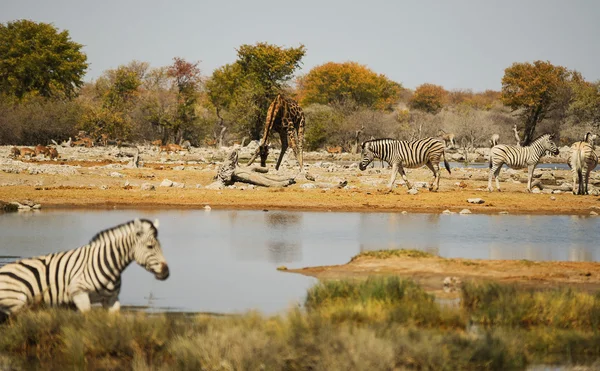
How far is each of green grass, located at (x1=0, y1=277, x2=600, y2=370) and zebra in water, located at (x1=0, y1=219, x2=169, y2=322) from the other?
21 cm

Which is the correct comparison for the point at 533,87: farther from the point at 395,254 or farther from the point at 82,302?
the point at 82,302

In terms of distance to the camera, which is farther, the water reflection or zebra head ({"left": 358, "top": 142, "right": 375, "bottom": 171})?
zebra head ({"left": 358, "top": 142, "right": 375, "bottom": 171})

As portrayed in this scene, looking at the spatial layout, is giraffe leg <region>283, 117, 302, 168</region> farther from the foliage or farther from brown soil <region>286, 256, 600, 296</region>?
the foliage

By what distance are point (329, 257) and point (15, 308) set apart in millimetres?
8096

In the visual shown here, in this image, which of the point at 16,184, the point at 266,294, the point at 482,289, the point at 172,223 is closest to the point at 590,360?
the point at 482,289

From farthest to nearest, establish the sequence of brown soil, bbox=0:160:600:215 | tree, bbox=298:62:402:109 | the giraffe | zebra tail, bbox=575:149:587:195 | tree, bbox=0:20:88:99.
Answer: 1. tree, bbox=298:62:402:109
2. tree, bbox=0:20:88:99
3. the giraffe
4. zebra tail, bbox=575:149:587:195
5. brown soil, bbox=0:160:600:215

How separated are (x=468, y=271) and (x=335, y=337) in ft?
20.0

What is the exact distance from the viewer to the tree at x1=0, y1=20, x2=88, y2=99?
246 feet

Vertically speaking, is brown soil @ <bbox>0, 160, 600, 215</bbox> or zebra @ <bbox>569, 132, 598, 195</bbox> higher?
zebra @ <bbox>569, 132, 598, 195</bbox>

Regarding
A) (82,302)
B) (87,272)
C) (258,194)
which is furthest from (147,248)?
(258,194)

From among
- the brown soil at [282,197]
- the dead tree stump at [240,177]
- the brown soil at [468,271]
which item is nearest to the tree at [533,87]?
the brown soil at [282,197]

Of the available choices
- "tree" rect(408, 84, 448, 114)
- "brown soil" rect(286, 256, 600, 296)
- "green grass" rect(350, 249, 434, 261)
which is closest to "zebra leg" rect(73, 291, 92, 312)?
"brown soil" rect(286, 256, 600, 296)

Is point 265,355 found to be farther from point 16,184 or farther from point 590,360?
point 16,184

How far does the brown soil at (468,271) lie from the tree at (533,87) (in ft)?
222
